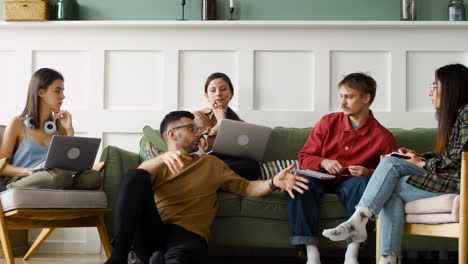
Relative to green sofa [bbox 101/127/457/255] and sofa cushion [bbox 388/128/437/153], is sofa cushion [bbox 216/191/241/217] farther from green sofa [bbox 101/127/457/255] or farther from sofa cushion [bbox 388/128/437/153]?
sofa cushion [bbox 388/128/437/153]

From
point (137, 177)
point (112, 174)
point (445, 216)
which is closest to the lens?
point (445, 216)

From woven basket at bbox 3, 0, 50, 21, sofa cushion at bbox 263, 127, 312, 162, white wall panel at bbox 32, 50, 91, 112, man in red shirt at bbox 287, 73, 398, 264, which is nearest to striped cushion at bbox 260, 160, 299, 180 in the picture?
sofa cushion at bbox 263, 127, 312, 162

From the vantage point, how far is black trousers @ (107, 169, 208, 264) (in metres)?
2.36

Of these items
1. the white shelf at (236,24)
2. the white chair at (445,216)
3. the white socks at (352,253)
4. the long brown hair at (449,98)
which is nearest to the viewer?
the white chair at (445,216)

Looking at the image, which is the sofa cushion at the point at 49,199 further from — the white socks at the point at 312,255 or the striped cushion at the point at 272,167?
the white socks at the point at 312,255

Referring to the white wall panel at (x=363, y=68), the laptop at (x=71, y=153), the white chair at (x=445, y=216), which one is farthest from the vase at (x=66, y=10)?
the white chair at (x=445, y=216)

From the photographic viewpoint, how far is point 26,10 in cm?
376

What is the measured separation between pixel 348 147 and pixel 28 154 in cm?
157

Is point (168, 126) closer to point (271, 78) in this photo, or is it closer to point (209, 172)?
point (209, 172)

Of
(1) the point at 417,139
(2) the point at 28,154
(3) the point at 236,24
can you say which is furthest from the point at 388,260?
(3) the point at 236,24

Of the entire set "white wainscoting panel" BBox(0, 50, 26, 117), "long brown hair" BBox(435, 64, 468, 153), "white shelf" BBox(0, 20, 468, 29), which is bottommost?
"long brown hair" BBox(435, 64, 468, 153)

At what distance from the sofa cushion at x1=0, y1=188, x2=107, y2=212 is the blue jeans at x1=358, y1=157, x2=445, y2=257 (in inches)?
49.7

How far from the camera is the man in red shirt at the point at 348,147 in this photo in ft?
9.14

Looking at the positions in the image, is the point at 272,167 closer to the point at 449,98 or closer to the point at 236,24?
the point at 236,24
